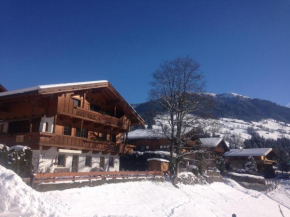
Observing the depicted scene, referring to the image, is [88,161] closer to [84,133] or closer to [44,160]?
[84,133]

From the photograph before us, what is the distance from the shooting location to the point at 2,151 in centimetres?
1480

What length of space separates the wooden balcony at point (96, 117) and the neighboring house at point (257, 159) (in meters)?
39.8

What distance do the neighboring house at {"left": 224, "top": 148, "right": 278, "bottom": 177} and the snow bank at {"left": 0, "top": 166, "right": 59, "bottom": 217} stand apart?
5757cm

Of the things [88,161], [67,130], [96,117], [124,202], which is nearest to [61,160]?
[67,130]

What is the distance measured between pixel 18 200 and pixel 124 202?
764 centimetres

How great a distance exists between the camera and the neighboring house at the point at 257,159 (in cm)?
6400

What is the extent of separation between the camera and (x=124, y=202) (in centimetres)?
1681

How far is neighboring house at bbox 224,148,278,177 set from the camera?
64.0 meters

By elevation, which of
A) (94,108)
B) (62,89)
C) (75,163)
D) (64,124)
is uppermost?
(62,89)

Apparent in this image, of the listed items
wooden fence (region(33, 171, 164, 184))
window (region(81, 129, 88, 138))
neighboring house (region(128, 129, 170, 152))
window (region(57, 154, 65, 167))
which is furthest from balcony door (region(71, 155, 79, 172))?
neighboring house (region(128, 129, 170, 152))

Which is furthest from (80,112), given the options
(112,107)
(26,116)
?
(112,107)

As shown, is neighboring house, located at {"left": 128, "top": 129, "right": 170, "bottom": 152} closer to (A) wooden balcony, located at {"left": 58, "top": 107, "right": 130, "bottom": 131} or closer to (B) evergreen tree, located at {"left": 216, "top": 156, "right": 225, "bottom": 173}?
(B) evergreen tree, located at {"left": 216, "top": 156, "right": 225, "bottom": 173}

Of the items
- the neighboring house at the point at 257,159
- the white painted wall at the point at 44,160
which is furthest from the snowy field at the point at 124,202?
the neighboring house at the point at 257,159

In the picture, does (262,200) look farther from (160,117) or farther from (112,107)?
(112,107)
